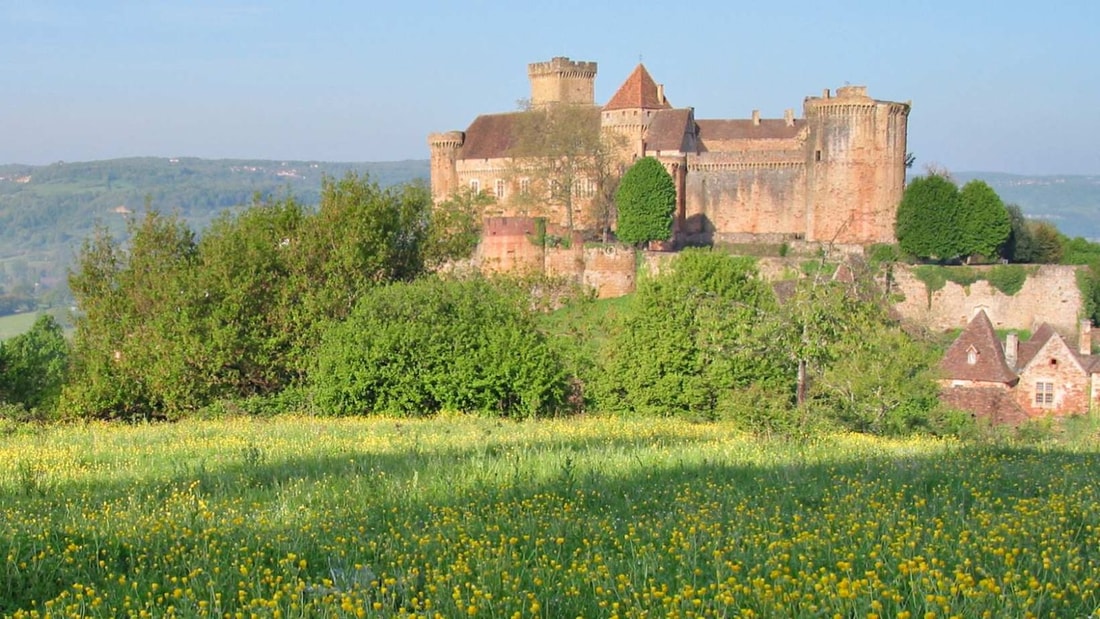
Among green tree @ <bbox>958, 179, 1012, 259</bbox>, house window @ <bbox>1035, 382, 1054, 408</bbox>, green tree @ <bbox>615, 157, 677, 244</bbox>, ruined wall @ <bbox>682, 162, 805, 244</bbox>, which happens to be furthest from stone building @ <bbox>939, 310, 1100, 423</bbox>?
green tree @ <bbox>615, 157, 677, 244</bbox>

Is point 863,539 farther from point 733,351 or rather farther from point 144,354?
point 144,354

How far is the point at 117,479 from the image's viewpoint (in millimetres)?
9531

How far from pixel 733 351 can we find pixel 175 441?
1078cm

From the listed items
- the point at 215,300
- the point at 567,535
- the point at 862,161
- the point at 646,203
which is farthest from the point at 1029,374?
the point at 567,535

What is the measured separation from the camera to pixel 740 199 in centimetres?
5241

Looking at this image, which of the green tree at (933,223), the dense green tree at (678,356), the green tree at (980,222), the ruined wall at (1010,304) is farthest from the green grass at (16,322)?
the dense green tree at (678,356)

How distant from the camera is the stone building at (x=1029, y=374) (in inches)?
1320

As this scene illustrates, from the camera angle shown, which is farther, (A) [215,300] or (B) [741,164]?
(B) [741,164]

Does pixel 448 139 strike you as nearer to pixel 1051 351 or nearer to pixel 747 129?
pixel 747 129

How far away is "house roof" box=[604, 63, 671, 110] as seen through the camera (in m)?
54.7

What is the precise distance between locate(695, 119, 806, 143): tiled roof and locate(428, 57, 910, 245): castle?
0.17 feet

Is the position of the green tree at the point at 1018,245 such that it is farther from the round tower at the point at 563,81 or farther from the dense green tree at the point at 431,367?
the dense green tree at the point at 431,367

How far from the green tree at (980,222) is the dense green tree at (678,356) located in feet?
78.4

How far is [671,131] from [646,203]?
5.69 m
